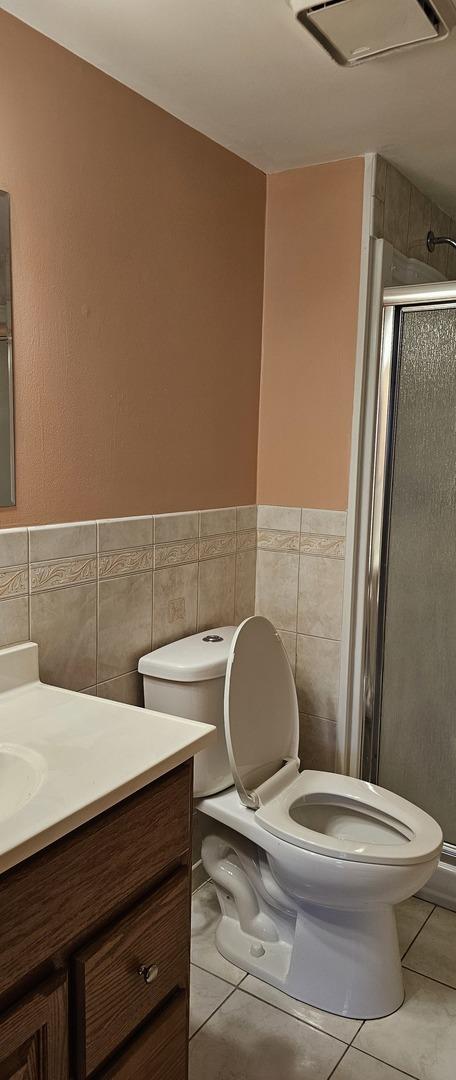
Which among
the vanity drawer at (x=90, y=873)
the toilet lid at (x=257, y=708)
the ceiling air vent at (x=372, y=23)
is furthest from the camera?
the toilet lid at (x=257, y=708)

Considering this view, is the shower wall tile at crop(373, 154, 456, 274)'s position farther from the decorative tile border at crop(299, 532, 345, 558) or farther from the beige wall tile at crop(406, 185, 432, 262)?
the decorative tile border at crop(299, 532, 345, 558)

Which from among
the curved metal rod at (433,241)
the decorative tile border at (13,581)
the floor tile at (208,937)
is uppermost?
the curved metal rod at (433,241)

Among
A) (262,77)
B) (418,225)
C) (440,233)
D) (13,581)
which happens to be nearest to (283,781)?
(13,581)

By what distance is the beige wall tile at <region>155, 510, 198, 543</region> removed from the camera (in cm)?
196

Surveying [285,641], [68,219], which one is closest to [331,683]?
[285,641]

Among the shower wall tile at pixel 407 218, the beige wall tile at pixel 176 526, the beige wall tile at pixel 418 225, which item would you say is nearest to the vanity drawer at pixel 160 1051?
the beige wall tile at pixel 176 526

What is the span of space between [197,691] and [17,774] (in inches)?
28.8

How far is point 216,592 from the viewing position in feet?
7.37

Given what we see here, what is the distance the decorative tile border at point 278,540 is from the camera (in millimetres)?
2373

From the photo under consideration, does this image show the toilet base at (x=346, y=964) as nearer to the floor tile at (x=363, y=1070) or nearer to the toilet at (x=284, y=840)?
the toilet at (x=284, y=840)

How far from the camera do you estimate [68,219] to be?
1.61 m

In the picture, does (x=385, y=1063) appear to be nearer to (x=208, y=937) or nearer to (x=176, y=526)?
(x=208, y=937)

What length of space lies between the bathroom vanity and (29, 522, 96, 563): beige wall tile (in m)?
0.34

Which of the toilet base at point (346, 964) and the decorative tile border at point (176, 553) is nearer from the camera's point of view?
the toilet base at point (346, 964)
